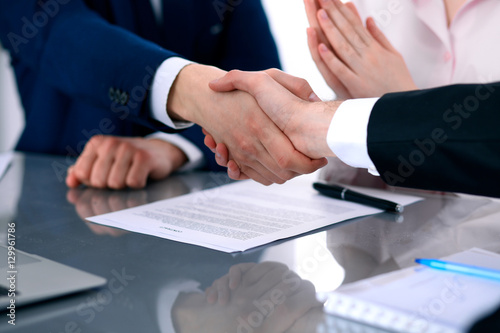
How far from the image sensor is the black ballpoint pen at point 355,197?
90 centimetres

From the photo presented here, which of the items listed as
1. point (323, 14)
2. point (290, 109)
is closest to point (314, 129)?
point (290, 109)

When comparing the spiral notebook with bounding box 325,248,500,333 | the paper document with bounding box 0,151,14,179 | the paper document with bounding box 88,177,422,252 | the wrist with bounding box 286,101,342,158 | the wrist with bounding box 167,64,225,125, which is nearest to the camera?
the spiral notebook with bounding box 325,248,500,333

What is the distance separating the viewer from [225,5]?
162 centimetres

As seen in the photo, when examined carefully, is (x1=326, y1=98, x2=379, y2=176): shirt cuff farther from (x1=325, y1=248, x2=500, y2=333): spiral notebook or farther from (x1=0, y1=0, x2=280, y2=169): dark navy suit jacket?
(x1=0, y1=0, x2=280, y2=169): dark navy suit jacket

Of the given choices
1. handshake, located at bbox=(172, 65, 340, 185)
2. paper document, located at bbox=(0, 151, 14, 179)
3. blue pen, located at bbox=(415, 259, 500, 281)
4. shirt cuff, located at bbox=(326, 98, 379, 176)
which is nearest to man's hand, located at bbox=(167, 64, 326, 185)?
handshake, located at bbox=(172, 65, 340, 185)

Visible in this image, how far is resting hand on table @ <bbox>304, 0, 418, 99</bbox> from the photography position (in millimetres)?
1176

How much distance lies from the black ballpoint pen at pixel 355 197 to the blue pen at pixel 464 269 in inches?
12.5

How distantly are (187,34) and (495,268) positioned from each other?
49.8 inches

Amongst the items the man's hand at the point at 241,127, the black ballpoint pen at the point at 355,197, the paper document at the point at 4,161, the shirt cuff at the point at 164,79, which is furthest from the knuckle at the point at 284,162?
the paper document at the point at 4,161

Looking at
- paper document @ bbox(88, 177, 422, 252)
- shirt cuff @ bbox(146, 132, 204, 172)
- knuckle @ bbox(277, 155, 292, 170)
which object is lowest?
shirt cuff @ bbox(146, 132, 204, 172)

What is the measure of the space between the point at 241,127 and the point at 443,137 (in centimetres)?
44

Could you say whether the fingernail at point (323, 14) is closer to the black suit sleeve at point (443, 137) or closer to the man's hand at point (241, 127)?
the man's hand at point (241, 127)

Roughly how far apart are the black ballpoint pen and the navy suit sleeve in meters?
0.41

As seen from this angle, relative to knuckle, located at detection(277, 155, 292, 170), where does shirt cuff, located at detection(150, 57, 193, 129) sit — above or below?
above
